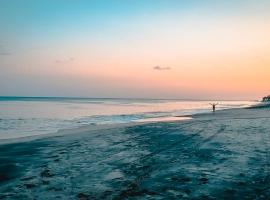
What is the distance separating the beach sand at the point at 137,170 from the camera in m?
9.00

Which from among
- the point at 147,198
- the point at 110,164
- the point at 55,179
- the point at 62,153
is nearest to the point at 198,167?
the point at 110,164

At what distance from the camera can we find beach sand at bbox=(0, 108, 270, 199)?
9000 millimetres

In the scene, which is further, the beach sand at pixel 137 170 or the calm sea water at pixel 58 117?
the calm sea water at pixel 58 117

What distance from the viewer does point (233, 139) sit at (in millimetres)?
19469

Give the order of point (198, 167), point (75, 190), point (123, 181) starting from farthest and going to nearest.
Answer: point (198, 167) < point (123, 181) < point (75, 190)

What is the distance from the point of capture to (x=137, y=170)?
1158cm

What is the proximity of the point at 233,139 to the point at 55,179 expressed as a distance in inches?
469

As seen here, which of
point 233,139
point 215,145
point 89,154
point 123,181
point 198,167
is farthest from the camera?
point 233,139

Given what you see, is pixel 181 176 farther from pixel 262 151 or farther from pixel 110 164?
pixel 262 151

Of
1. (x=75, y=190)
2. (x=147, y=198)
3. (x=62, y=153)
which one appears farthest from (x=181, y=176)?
(x=62, y=153)

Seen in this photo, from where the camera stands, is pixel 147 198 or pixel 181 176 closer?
pixel 147 198

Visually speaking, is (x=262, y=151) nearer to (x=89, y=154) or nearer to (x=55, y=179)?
(x=89, y=154)

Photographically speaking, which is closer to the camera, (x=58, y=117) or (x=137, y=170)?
(x=137, y=170)

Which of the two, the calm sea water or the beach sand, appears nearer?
the beach sand
